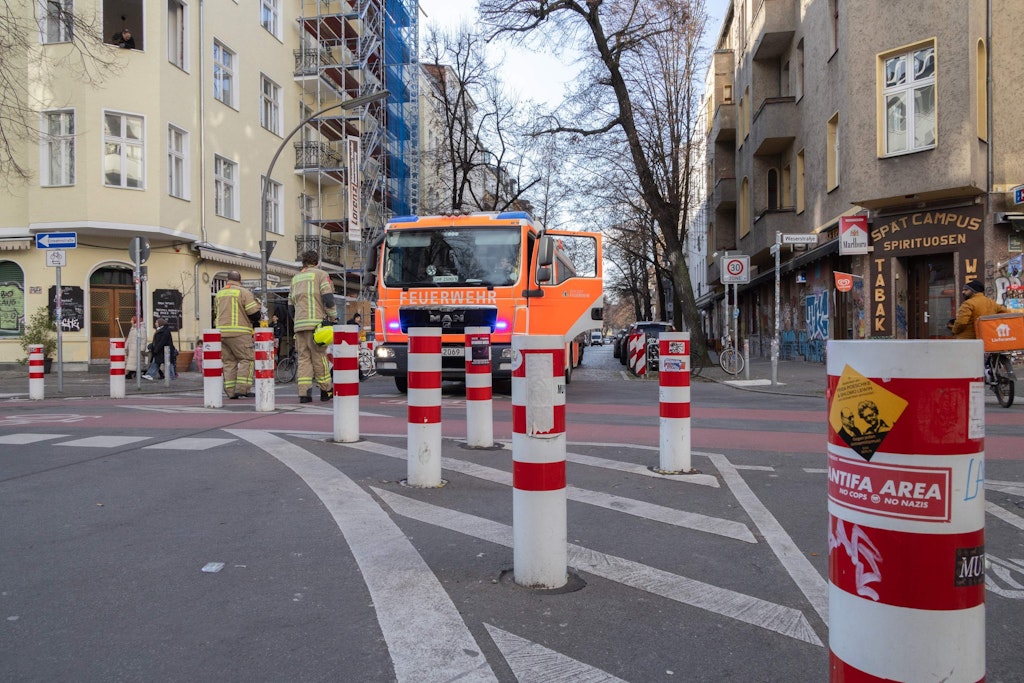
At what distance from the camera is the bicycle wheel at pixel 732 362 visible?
64.1 feet

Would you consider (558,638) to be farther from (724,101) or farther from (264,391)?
(724,101)

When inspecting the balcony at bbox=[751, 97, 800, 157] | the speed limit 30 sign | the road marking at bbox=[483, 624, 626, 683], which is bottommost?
the road marking at bbox=[483, 624, 626, 683]

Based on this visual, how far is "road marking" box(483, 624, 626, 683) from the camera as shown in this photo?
8.77ft

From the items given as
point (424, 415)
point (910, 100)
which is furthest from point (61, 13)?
point (910, 100)

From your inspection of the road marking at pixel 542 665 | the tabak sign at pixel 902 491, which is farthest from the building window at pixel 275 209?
the tabak sign at pixel 902 491

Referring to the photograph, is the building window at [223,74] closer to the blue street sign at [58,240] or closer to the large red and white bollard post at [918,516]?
the blue street sign at [58,240]

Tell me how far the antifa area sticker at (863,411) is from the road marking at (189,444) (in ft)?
21.7

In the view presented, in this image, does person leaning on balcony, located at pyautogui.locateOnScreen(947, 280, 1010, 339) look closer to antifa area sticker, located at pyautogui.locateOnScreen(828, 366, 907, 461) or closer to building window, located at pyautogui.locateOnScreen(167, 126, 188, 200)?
antifa area sticker, located at pyautogui.locateOnScreen(828, 366, 907, 461)

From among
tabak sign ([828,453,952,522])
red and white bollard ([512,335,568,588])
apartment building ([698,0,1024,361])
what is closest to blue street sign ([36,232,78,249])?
red and white bollard ([512,335,568,588])

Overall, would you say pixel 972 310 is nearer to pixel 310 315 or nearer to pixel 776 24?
pixel 310 315

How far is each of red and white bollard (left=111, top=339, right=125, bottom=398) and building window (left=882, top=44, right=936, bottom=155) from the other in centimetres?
1813

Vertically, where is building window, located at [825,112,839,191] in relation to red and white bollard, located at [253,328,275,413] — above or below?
above

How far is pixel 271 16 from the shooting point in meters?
32.0

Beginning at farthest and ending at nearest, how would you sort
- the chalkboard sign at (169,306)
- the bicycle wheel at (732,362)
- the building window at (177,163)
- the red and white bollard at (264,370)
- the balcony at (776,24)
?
1. the balcony at (776,24)
2. the building window at (177,163)
3. the chalkboard sign at (169,306)
4. the bicycle wheel at (732,362)
5. the red and white bollard at (264,370)
